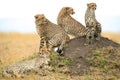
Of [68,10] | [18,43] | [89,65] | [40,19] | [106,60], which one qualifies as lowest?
[89,65]

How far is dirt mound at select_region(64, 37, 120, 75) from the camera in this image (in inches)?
498

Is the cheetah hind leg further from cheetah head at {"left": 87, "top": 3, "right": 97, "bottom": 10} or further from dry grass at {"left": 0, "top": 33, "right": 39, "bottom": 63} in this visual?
dry grass at {"left": 0, "top": 33, "right": 39, "bottom": 63}

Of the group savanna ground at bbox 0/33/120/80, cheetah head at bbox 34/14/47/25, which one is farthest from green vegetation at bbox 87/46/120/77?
cheetah head at bbox 34/14/47/25

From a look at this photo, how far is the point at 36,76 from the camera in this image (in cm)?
1218

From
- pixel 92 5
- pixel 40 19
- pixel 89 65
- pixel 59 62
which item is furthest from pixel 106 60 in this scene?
pixel 40 19

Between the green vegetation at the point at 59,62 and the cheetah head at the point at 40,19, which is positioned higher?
the cheetah head at the point at 40,19

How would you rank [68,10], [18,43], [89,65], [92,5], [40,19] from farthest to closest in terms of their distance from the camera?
[18,43] → [68,10] → [92,5] → [40,19] → [89,65]

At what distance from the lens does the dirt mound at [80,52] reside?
41.5 ft

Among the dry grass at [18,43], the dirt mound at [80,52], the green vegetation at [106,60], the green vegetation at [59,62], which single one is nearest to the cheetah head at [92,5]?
the dirt mound at [80,52]

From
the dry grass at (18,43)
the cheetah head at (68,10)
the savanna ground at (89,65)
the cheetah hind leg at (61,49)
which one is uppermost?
the cheetah head at (68,10)

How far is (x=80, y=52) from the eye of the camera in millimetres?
13328

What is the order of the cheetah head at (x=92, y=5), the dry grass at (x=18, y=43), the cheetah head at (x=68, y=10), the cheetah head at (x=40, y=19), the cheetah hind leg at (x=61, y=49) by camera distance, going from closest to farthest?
1. the cheetah hind leg at (x=61, y=49)
2. the cheetah head at (x=40, y=19)
3. the cheetah head at (x=92, y=5)
4. the cheetah head at (x=68, y=10)
5. the dry grass at (x=18, y=43)

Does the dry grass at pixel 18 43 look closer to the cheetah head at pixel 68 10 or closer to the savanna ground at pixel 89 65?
the cheetah head at pixel 68 10

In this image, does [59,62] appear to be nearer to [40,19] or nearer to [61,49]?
[61,49]
